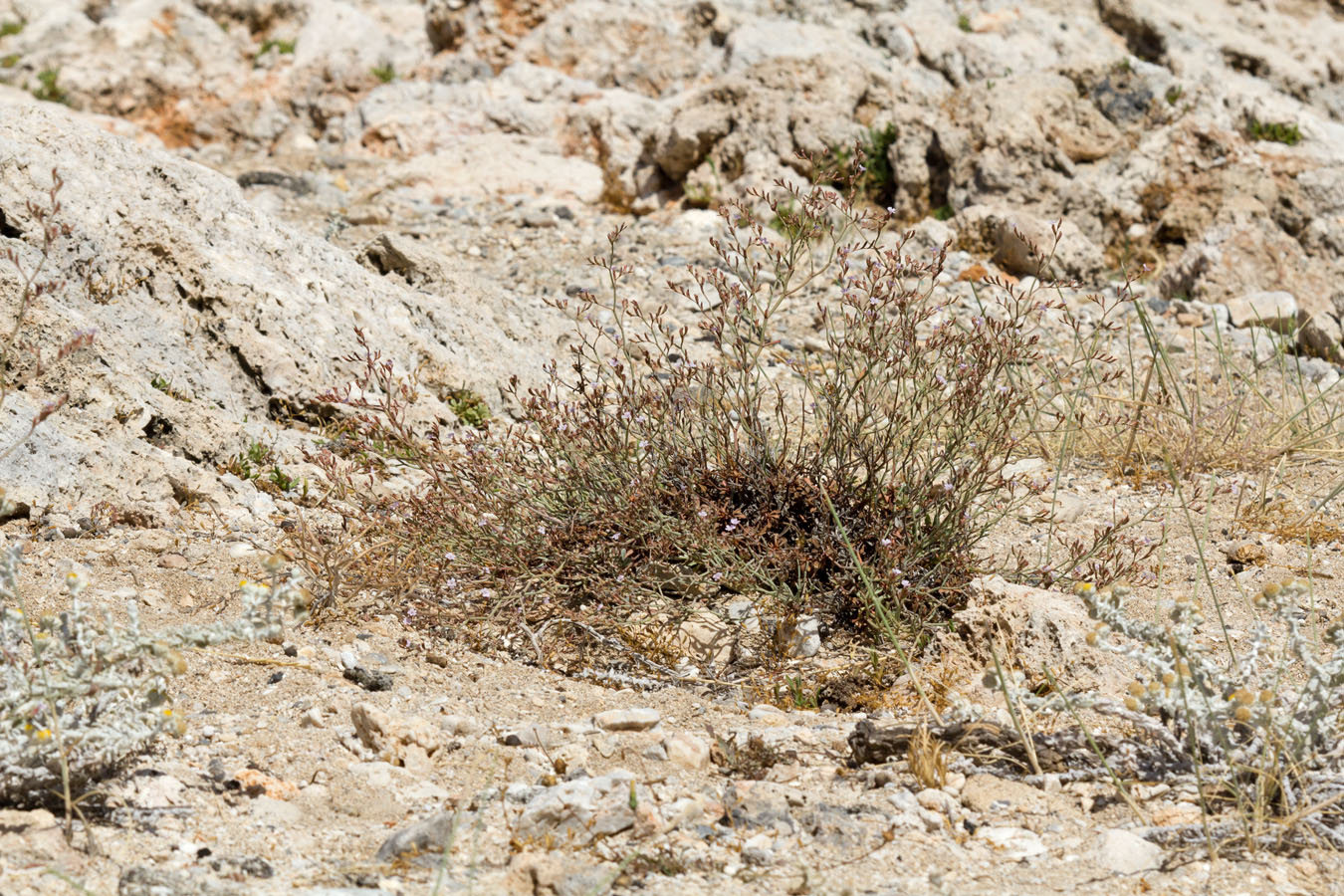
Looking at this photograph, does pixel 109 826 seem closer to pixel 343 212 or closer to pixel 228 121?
pixel 343 212

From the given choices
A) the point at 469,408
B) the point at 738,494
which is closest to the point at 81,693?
the point at 738,494

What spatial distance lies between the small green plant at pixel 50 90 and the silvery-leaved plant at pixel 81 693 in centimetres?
956

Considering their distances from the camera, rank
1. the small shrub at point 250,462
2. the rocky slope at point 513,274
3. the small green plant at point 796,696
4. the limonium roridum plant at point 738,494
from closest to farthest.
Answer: the rocky slope at point 513,274 → the small green plant at point 796,696 → the limonium roridum plant at point 738,494 → the small shrub at point 250,462

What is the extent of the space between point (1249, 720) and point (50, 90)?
1116 centimetres

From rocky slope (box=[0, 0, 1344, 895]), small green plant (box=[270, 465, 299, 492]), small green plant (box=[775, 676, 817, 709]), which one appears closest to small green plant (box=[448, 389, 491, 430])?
rocky slope (box=[0, 0, 1344, 895])

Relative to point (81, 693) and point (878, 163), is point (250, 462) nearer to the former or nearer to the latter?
point (81, 693)

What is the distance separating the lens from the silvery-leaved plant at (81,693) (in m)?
2.40

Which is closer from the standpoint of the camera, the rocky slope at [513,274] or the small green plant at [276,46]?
the rocky slope at [513,274]

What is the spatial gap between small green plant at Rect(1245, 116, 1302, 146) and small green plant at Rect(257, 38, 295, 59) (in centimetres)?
834

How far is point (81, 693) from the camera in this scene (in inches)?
96.6

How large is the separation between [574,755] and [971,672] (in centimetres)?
121

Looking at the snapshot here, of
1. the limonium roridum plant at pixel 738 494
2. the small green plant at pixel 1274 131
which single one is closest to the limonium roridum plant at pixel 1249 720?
the limonium roridum plant at pixel 738 494

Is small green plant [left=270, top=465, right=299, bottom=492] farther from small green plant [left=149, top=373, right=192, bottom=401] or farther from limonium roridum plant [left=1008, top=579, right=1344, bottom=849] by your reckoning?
limonium roridum plant [left=1008, top=579, right=1344, bottom=849]

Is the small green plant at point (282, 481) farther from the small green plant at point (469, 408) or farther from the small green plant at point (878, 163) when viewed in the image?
the small green plant at point (878, 163)
